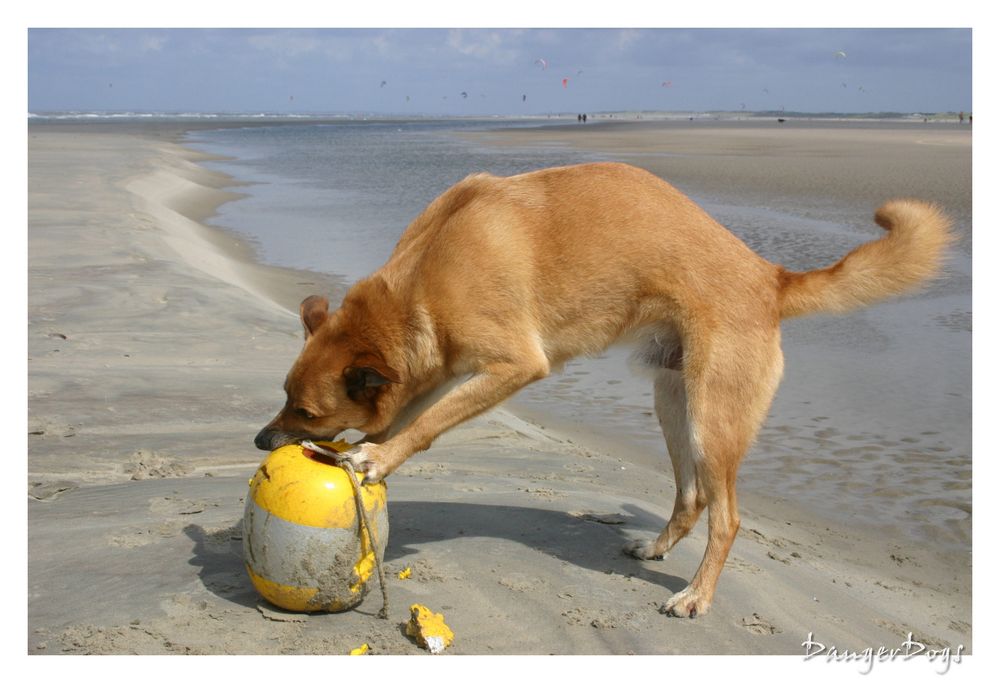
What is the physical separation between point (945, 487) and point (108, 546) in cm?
582

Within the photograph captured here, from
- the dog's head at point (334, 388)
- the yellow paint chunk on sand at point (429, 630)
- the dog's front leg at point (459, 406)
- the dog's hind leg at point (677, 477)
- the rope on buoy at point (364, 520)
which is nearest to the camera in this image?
the yellow paint chunk on sand at point (429, 630)

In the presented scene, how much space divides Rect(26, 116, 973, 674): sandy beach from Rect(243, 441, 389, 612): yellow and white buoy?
0.15 meters

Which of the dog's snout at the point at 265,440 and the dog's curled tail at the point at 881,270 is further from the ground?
the dog's curled tail at the point at 881,270

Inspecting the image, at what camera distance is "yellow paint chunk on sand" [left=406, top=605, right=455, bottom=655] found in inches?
162

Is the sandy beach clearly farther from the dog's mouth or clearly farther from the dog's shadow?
the dog's mouth

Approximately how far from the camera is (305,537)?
13.9 ft

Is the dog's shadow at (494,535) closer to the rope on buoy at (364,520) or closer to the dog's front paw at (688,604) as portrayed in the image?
the dog's front paw at (688,604)

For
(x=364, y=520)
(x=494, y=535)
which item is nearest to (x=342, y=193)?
(x=494, y=535)

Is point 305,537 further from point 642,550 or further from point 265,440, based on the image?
point 642,550

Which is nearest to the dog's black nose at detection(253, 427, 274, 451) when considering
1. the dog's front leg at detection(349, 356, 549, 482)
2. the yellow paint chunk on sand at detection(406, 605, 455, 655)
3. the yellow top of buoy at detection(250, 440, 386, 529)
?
the yellow top of buoy at detection(250, 440, 386, 529)

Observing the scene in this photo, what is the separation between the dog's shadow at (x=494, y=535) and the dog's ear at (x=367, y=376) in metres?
0.92

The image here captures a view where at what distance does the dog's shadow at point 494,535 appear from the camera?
482 centimetres

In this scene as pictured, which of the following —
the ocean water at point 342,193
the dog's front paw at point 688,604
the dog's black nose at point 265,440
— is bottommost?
the dog's front paw at point 688,604

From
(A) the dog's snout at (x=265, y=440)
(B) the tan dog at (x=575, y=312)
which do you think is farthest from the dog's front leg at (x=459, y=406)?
(A) the dog's snout at (x=265, y=440)
